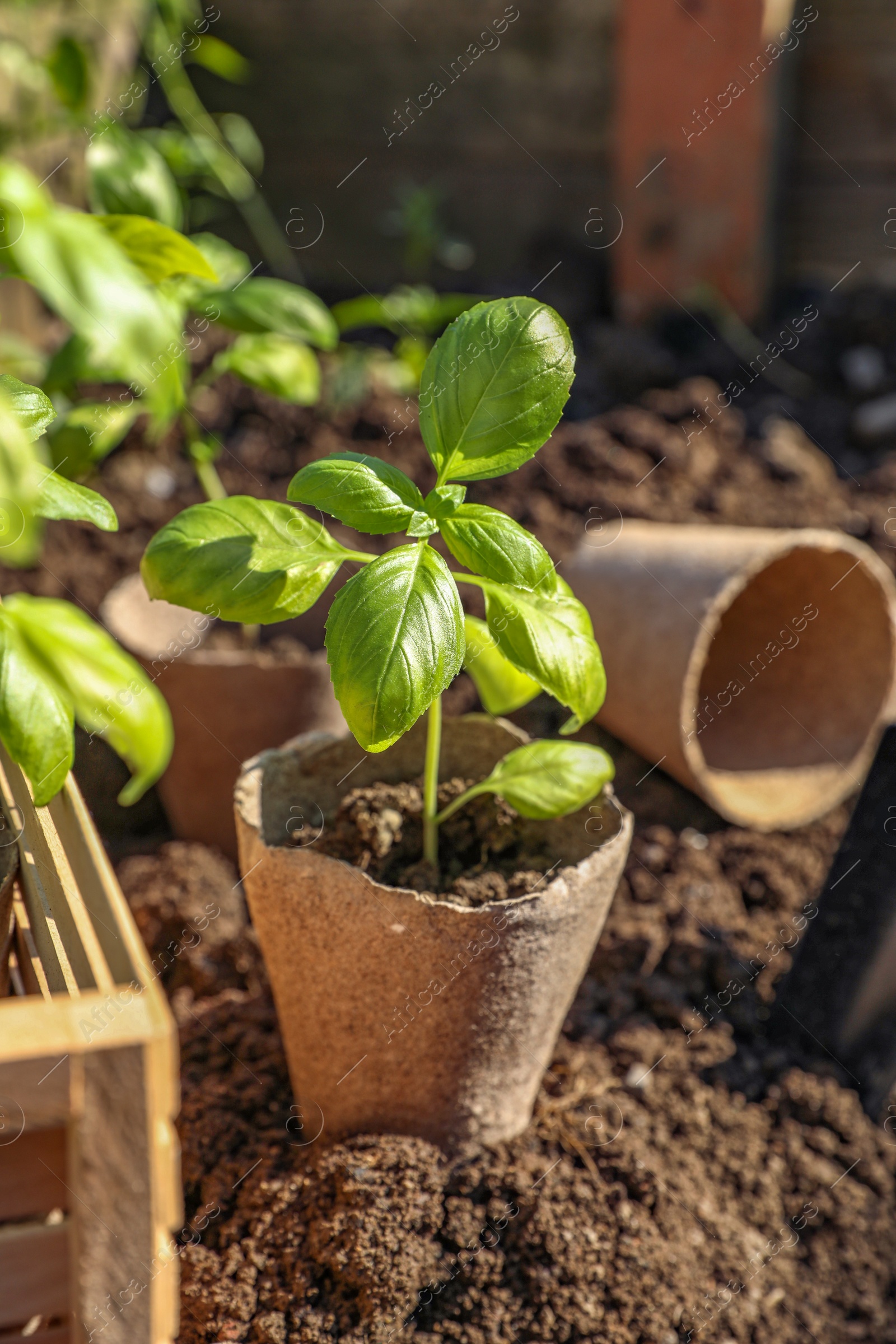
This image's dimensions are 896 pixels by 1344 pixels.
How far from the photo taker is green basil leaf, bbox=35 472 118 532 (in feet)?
2.46

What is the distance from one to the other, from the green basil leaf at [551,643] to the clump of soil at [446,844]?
0.17m

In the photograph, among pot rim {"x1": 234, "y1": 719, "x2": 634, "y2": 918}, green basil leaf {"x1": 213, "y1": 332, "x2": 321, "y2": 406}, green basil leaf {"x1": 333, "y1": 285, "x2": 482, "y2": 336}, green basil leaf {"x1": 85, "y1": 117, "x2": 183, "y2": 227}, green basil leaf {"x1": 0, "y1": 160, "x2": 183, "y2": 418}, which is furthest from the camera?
green basil leaf {"x1": 333, "y1": 285, "x2": 482, "y2": 336}

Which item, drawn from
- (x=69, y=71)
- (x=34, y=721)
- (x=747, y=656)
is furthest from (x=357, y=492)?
(x=69, y=71)

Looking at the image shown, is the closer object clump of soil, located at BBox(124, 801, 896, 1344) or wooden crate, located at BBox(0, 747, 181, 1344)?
wooden crate, located at BBox(0, 747, 181, 1344)

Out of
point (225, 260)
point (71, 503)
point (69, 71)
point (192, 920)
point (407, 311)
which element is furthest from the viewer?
point (407, 311)

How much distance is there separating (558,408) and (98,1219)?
64cm

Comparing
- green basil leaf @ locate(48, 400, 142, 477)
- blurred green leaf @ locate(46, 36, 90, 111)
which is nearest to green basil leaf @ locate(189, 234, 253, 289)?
green basil leaf @ locate(48, 400, 142, 477)

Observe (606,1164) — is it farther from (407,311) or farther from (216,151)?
(216,151)

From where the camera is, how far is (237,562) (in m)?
0.83

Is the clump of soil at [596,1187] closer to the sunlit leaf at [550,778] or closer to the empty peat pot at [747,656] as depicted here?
the empty peat pot at [747,656]

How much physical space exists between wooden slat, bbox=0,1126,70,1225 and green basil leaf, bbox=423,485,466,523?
0.51 m

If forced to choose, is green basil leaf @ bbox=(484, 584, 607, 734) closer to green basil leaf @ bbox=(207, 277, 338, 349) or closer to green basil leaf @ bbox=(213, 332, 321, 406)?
green basil leaf @ bbox=(207, 277, 338, 349)

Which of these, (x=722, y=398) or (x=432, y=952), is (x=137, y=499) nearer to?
(x=722, y=398)

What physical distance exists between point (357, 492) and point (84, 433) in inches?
22.5
